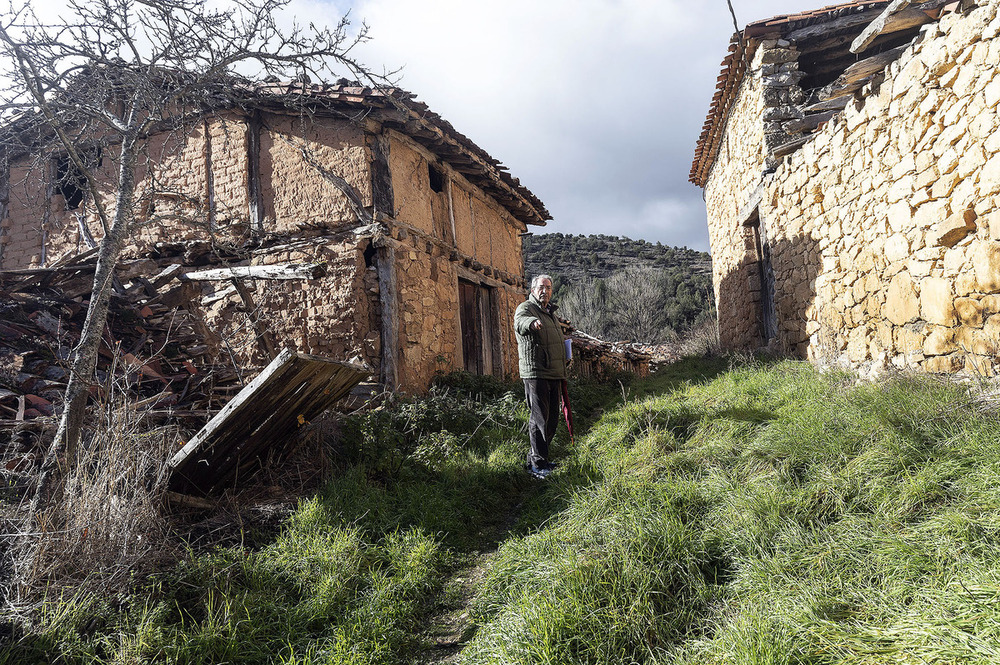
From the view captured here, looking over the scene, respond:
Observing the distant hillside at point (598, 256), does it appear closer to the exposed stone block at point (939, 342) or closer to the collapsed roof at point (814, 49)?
the collapsed roof at point (814, 49)

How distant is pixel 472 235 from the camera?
9.98 m

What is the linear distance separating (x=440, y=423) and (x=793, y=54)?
7.80 metres

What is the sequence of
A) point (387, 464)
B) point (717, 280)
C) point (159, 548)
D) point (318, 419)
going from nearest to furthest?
point (159, 548) < point (387, 464) < point (318, 419) < point (717, 280)

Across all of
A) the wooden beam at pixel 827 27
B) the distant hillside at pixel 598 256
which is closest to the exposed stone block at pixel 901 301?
the wooden beam at pixel 827 27

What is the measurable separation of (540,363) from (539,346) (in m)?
0.15

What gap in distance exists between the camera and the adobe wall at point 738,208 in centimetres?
870

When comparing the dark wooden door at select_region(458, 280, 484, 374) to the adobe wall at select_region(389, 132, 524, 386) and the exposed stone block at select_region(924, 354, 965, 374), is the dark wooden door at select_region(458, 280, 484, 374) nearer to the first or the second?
the adobe wall at select_region(389, 132, 524, 386)

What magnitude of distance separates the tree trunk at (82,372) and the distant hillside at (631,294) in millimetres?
20893

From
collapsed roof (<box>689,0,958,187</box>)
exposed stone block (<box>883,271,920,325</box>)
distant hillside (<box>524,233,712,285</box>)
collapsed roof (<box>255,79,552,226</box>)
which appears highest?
distant hillside (<box>524,233,712,285</box>)

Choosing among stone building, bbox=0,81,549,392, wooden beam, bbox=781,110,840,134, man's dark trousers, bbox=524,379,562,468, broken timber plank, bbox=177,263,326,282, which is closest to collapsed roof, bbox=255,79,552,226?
stone building, bbox=0,81,549,392

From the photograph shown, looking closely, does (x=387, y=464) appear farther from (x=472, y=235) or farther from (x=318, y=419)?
(x=472, y=235)

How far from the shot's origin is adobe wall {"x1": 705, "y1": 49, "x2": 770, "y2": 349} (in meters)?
8.70

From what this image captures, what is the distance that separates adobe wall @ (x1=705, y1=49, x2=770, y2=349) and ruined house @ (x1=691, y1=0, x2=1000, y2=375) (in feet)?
0.24

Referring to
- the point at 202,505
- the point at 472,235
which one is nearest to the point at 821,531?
the point at 202,505
